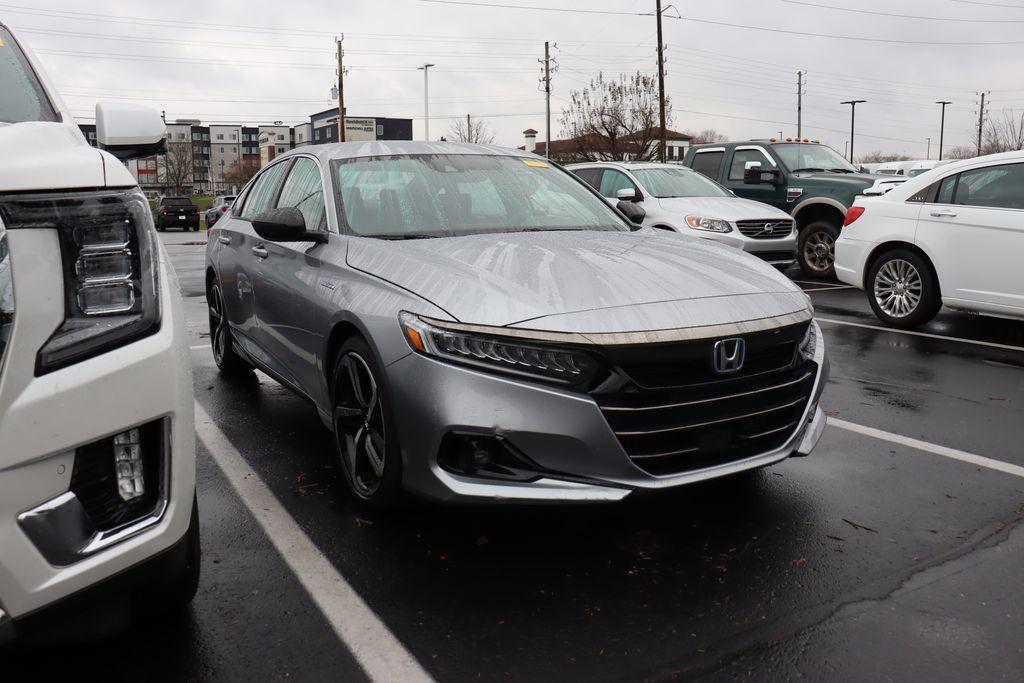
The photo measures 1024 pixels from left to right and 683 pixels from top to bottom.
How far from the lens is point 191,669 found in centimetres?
243

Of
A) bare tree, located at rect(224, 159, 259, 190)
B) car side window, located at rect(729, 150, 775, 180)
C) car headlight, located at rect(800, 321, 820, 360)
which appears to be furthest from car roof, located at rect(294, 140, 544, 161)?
bare tree, located at rect(224, 159, 259, 190)

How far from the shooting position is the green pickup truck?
12148 millimetres

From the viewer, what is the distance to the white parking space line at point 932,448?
415cm

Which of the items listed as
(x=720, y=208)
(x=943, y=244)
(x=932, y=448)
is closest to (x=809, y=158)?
(x=720, y=208)

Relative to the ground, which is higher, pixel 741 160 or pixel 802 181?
pixel 741 160

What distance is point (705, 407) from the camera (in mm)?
2992

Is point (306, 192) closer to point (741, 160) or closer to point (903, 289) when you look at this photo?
point (903, 289)

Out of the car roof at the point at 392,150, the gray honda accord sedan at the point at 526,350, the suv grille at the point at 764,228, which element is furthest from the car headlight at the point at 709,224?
the gray honda accord sedan at the point at 526,350

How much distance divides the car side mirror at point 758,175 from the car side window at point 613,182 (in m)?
2.19

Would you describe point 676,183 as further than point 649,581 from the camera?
Yes

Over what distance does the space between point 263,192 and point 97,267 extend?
11.9 feet

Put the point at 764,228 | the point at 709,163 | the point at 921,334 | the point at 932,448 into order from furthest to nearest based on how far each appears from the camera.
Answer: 1. the point at 709,163
2. the point at 764,228
3. the point at 921,334
4. the point at 932,448

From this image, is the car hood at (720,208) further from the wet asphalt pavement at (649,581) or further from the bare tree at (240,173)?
the bare tree at (240,173)

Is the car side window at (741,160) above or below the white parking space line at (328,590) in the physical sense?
above
